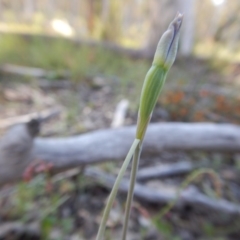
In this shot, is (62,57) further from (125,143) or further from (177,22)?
(177,22)

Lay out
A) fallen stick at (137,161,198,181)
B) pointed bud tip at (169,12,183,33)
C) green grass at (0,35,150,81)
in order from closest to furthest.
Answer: pointed bud tip at (169,12,183,33) → fallen stick at (137,161,198,181) → green grass at (0,35,150,81)

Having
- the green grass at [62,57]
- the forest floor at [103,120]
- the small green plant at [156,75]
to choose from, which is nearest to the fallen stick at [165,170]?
the forest floor at [103,120]

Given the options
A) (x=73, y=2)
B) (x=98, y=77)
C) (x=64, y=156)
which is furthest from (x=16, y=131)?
(x=73, y=2)

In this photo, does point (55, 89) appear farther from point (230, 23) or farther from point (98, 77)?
point (230, 23)

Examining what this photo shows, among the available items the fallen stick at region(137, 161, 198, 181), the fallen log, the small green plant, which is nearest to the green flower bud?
the small green plant

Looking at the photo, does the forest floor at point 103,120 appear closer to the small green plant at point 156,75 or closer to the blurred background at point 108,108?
the blurred background at point 108,108

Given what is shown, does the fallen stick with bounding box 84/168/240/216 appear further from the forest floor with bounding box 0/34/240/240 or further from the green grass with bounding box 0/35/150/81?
the green grass with bounding box 0/35/150/81
